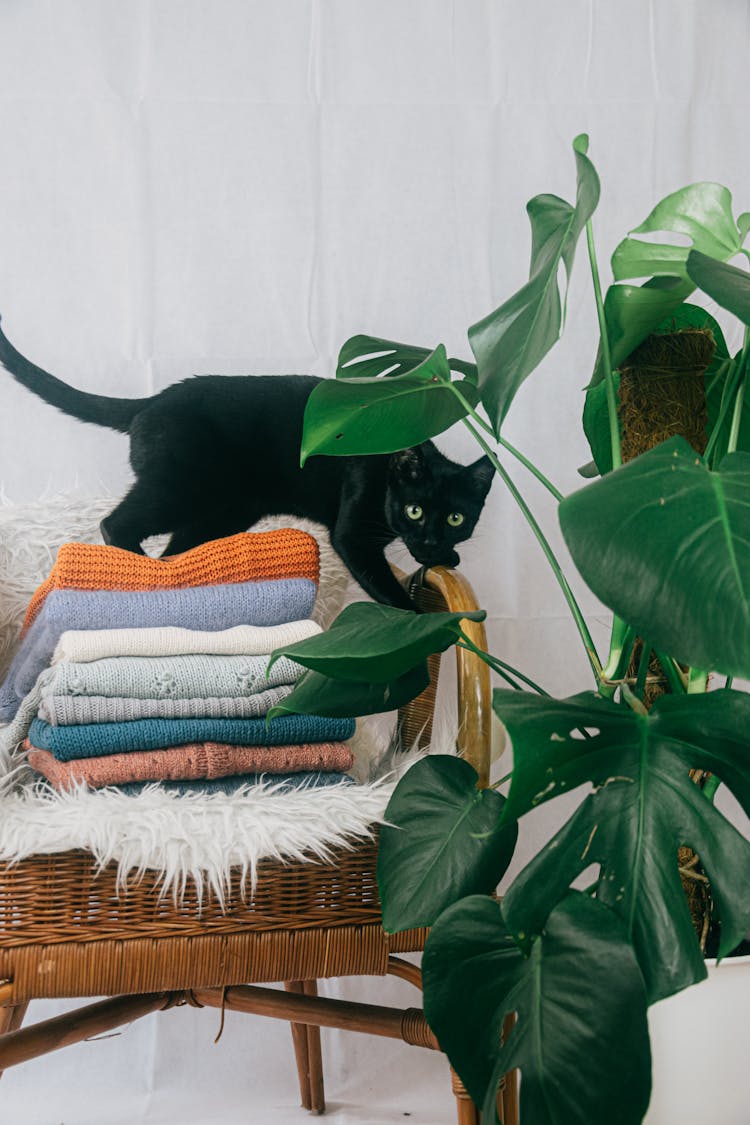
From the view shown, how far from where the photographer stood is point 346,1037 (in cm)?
149

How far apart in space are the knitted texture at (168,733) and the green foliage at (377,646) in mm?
139

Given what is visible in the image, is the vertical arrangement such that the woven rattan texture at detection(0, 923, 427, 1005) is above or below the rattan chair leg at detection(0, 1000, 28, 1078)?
above

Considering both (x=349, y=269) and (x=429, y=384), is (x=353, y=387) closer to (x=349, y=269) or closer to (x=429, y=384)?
(x=429, y=384)

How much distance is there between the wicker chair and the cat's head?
26 cm

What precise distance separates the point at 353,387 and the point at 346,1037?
105cm

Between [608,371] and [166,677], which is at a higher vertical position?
[608,371]

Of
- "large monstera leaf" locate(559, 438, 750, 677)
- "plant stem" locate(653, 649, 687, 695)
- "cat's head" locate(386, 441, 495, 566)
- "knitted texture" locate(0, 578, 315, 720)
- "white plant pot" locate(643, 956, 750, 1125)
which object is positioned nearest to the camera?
"large monstera leaf" locate(559, 438, 750, 677)

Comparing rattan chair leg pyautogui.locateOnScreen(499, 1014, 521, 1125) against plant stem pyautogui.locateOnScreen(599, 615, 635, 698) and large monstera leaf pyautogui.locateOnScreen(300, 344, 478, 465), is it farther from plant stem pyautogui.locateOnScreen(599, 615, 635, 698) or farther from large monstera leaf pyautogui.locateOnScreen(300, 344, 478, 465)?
large monstera leaf pyautogui.locateOnScreen(300, 344, 478, 465)

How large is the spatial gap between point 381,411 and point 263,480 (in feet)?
1.32

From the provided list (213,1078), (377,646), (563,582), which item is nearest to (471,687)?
(563,582)

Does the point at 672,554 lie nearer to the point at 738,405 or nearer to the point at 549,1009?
the point at 549,1009

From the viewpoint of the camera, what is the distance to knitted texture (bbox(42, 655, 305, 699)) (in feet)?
2.95

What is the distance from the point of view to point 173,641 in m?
0.96

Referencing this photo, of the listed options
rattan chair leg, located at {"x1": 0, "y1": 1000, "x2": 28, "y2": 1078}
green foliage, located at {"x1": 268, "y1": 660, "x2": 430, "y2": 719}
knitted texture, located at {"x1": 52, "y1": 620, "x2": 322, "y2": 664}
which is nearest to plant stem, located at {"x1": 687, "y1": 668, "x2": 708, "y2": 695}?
green foliage, located at {"x1": 268, "y1": 660, "x2": 430, "y2": 719}
